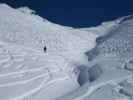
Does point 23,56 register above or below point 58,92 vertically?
above

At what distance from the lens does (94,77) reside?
13250mm

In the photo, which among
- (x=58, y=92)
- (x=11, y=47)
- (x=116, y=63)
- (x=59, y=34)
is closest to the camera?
(x=58, y=92)

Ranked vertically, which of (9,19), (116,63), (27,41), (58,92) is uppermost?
(9,19)

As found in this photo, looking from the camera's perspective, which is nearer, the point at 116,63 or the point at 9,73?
the point at 9,73

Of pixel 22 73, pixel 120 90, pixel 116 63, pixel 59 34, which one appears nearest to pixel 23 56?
pixel 22 73

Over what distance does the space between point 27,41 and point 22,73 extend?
1175 cm

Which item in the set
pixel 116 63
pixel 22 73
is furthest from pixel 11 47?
pixel 116 63

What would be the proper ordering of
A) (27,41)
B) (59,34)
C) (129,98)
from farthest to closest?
(59,34) < (27,41) < (129,98)

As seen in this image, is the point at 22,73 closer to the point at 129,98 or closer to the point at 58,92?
the point at 58,92

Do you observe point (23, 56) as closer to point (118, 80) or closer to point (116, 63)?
point (116, 63)

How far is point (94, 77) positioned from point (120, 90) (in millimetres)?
3112

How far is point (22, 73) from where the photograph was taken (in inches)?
543

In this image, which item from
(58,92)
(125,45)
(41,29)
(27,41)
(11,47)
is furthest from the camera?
(41,29)

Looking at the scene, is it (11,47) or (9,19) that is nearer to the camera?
(11,47)
